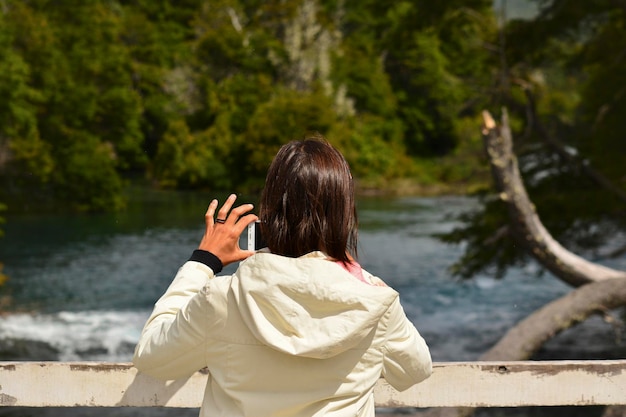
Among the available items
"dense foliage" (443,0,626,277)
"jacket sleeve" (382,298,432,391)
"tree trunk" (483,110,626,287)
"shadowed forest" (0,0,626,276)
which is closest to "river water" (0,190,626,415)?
"shadowed forest" (0,0,626,276)

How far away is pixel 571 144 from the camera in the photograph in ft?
24.6

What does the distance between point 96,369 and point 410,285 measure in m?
10.1

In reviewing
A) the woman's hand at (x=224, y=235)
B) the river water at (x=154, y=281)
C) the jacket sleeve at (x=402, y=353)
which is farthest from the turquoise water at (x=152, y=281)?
the woman's hand at (x=224, y=235)

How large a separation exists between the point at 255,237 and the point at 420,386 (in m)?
0.54

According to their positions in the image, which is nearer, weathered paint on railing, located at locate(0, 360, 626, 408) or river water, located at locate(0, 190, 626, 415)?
weathered paint on railing, located at locate(0, 360, 626, 408)

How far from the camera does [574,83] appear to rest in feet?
30.3

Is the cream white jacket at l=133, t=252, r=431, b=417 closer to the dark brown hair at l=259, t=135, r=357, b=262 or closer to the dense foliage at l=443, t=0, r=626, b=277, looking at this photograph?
the dark brown hair at l=259, t=135, r=357, b=262

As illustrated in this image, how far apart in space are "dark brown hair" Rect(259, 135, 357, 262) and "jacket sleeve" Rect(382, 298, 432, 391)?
9cm

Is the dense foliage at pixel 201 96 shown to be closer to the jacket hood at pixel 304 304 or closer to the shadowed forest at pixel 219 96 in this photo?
the shadowed forest at pixel 219 96

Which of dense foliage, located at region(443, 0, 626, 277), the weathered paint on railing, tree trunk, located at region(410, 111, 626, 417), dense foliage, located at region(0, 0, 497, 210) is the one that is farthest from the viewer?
dense foliage, located at region(0, 0, 497, 210)

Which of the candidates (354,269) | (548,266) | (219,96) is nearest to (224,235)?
(354,269)

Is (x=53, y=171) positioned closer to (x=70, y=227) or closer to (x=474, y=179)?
(x=70, y=227)

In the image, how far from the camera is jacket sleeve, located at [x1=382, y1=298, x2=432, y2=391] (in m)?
0.84

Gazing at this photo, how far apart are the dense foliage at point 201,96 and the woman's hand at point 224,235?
10075 mm
